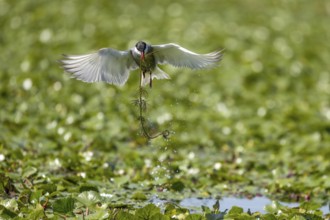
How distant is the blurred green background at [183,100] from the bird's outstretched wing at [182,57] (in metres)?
1.50

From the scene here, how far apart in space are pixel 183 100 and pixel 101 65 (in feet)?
15.2

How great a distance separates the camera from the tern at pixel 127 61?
5207 millimetres

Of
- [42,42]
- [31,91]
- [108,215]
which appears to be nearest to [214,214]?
[108,215]

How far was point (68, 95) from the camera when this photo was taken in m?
9.51

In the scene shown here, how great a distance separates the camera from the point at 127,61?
5461mm

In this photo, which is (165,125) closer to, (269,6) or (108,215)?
(108,215)

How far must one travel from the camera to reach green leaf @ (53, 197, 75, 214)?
15.7ft

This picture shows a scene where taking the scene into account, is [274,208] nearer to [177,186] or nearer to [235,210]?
[235,210]

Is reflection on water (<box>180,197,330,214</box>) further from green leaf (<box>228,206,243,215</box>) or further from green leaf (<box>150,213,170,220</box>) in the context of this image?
green leaf (<box>150,213,170,220</box>)

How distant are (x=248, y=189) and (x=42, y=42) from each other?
6715 mm

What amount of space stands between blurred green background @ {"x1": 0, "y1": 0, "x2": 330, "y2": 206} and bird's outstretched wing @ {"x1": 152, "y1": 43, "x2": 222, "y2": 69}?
1504 mm

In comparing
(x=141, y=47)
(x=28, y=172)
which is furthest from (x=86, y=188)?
(x=141, y=47)

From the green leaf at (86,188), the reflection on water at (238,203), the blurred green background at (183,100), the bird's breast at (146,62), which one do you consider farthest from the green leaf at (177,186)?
the bird's breast at (146,62)

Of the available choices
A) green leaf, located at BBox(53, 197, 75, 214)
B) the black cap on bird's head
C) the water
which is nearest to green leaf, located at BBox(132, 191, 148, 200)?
the water
